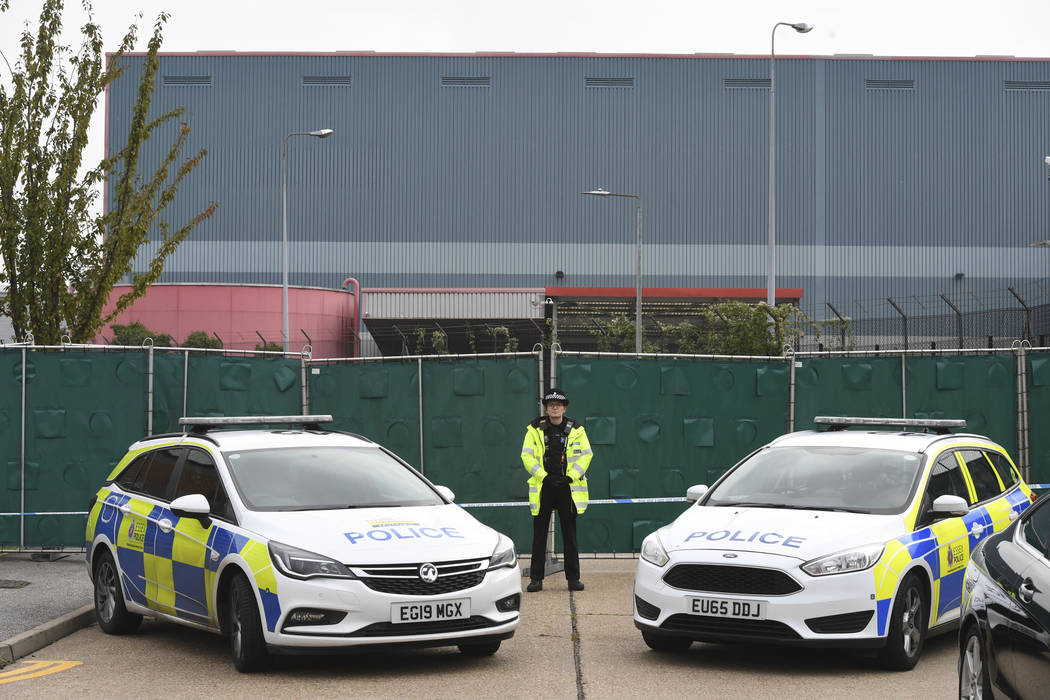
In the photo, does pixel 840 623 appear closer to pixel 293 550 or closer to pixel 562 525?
pixel 293 550

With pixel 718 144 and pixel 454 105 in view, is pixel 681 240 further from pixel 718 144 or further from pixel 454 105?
pixel 454 105

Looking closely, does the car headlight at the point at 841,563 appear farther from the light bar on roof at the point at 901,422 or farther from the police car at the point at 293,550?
the light bar on roof at the point at 901,422

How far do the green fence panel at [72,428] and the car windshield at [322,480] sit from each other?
15.5 feet

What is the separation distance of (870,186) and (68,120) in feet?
161

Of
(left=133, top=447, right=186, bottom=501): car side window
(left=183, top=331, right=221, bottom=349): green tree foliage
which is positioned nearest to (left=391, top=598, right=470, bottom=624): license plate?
(left=133, top=447, right=186, bottom=501): car side window

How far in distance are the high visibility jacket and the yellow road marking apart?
4.26 metres

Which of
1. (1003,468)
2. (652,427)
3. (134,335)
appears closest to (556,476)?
(652,427)

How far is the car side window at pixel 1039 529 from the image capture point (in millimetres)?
5539

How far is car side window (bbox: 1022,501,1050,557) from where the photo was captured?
554 centimetres

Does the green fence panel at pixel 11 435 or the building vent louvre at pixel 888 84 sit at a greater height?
the building vent louvre at pixel 888 84

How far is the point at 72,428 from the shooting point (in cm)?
1328

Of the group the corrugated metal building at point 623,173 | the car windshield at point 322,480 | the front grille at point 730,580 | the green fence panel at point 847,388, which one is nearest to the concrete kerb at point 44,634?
the car windshield at point 322,480

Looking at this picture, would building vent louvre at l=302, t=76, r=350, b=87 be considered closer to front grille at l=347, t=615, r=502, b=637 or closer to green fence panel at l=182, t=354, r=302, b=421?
green fence panel at l=182, t=354, r=302, b=421

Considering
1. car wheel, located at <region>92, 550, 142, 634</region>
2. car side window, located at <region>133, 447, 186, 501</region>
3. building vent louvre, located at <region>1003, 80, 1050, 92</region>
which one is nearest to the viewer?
car side window, located at <region>133, 447, 186, 501</region>
